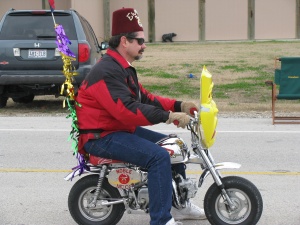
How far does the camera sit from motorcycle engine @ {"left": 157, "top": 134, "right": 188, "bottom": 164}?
5.58m

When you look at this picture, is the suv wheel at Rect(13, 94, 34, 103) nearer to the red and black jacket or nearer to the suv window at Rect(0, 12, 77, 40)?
the suv window at Rect(0, 12, 77, 40)

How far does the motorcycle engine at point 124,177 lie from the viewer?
18.3ft

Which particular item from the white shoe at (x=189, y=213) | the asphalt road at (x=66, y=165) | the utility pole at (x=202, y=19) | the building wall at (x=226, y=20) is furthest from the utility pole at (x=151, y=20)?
the white shoe at (x=189, y=213)

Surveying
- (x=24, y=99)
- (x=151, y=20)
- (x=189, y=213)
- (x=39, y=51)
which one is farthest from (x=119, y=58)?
(x=151, y=20)

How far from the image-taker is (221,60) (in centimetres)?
2247

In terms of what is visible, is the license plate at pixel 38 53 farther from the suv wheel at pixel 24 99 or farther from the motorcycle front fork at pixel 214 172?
the motorcycle front fork at pixel 214 172

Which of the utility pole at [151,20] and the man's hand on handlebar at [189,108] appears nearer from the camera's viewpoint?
the man's hand on handlebar at [189,108]

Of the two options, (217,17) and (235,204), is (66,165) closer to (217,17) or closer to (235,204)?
(235,204)

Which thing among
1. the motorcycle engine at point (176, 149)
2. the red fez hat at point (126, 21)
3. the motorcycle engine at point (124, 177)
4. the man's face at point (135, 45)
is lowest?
the motorcycle engine at point (124, 177)

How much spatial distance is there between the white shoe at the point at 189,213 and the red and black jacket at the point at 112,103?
77 centimetres

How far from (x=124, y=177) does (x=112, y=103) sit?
2.05 feet

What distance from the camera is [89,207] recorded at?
5.75 metres

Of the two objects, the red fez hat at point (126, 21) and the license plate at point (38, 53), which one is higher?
the red fez hat at point (126, 21)

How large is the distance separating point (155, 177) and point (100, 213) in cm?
75
